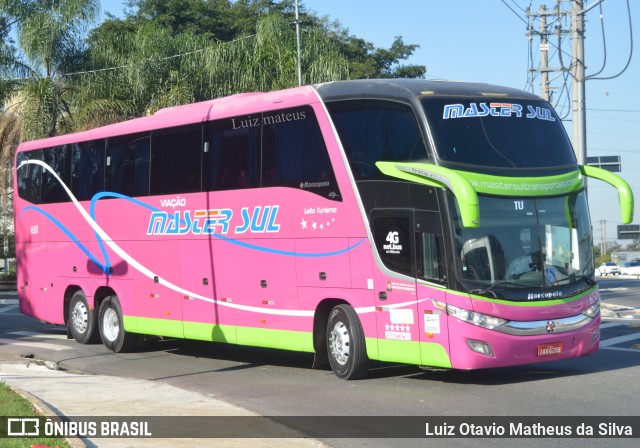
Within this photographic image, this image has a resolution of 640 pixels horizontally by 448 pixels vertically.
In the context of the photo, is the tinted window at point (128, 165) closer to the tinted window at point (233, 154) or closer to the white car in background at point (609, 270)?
the tinted window at point (233, 154)

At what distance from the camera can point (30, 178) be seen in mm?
22109

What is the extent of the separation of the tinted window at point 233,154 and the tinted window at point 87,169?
3.67 m

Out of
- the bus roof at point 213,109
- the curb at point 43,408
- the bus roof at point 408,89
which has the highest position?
the bus roof at point 213,109

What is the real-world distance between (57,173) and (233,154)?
627 centimetres

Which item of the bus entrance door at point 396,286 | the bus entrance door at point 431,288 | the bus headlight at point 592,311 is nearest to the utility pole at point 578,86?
the bus headlight at point 592,311

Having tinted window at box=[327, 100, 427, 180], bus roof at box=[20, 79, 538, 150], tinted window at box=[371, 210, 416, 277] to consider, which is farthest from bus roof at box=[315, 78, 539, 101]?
tinted window at box=[371, 210, 416, 277]

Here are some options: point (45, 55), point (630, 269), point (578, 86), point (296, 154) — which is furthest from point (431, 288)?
point (630, 269)

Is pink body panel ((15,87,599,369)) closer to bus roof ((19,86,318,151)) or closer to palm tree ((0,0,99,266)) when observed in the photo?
bus roof ((19,86,318,151))

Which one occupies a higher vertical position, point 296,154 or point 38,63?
point 38,63

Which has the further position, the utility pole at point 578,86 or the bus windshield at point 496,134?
the utility pole at point 578,86

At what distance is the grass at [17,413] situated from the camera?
8914 mm

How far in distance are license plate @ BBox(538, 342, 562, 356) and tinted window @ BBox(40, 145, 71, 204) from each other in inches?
452

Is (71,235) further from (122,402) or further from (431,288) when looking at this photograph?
(431,288)

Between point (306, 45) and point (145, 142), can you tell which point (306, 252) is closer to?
point (145, 142)
